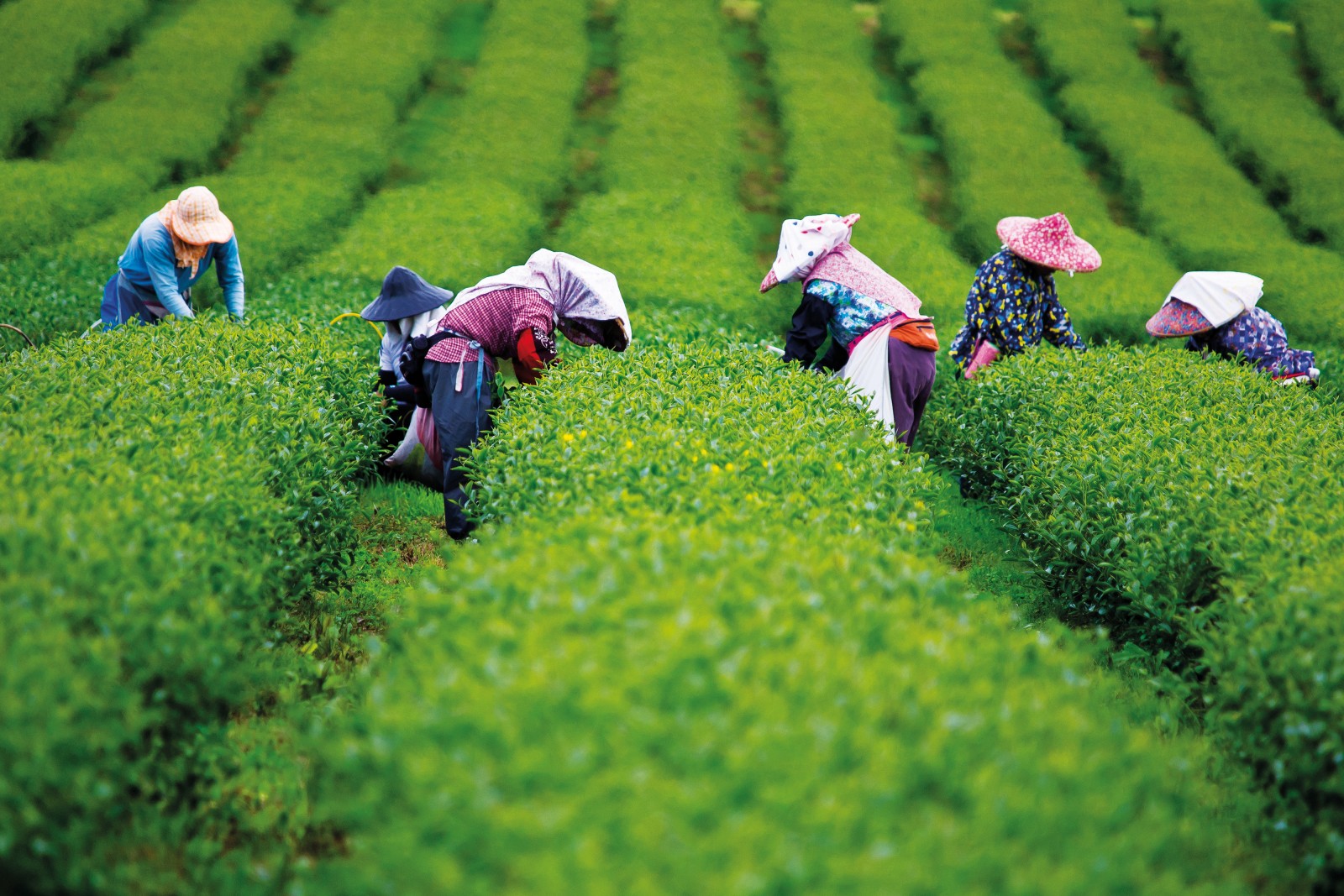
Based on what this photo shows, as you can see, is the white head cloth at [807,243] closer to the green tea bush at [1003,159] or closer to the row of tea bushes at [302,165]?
the green tea bush at [1003,159]

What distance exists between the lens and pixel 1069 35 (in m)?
21.8

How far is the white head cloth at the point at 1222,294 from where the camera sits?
7117 millimetres

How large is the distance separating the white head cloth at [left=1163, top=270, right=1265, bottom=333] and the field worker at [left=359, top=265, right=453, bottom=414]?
5794mm

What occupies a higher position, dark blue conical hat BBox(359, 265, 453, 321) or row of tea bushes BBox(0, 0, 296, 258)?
dark blue conical hat BBox(359, 265, 453, 321)

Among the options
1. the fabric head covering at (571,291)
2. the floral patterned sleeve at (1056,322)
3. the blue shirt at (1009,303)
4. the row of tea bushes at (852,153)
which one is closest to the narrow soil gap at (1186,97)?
the row of tea bushes at (852,153)

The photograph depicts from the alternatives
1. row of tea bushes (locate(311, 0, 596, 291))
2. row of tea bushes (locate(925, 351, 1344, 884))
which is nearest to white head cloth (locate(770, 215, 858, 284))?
row of tea bushes (locate(925, 351, 1344, 884))

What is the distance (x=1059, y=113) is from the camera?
776 inches

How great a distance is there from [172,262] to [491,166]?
9.16 metres

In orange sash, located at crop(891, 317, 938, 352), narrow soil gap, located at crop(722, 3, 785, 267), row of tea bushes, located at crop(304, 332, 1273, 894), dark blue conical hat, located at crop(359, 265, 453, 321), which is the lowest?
narrow soil gap, located at crop(722, 3, 785, 267)

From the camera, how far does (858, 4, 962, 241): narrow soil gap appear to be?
16234mm

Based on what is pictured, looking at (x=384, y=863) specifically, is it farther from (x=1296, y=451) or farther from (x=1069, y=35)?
(x=1069, y=35)

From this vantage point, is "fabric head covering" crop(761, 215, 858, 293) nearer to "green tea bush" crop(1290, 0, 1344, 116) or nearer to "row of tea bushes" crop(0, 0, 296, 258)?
"row of tea bushes" crop(0, 0, 296, 258)

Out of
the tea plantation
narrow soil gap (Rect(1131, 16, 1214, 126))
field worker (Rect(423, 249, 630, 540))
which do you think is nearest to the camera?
the tea plantation

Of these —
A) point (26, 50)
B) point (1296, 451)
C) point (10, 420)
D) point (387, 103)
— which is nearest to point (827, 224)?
point (1296, 451)
